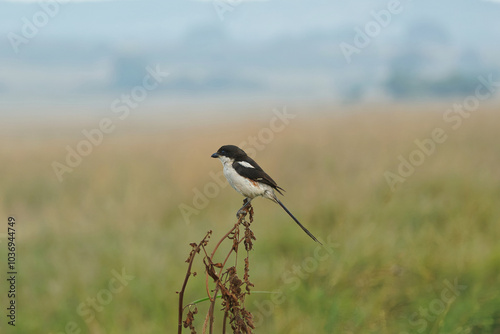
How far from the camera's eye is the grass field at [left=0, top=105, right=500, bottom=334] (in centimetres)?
592

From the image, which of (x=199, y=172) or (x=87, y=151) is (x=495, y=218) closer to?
(x=199, y=172)

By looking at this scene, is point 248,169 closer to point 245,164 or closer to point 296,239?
point 245,164

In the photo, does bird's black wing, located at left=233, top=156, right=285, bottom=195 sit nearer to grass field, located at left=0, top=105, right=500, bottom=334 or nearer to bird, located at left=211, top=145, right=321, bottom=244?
bird, located at left=211, top=145, right=321, bottom=244

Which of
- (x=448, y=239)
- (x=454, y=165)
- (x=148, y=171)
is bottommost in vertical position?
(x=448, y=239)

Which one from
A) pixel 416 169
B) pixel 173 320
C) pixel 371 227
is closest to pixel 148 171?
pixel 416 169

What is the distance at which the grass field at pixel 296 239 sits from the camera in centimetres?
592

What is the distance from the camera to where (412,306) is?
617 cm

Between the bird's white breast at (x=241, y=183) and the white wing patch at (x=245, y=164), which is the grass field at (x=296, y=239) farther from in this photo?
the white wing patch at (x=245, y=164)

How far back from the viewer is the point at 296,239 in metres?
7.55

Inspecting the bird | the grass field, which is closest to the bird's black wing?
the bird

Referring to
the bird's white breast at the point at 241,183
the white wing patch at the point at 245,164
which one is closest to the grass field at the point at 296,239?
the bird's white breast at the point at 241,183

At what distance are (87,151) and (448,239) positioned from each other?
10.5 m

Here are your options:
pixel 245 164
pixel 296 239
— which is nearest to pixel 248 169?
pixel 245 164

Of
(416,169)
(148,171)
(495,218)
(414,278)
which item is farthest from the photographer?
(148,171)
